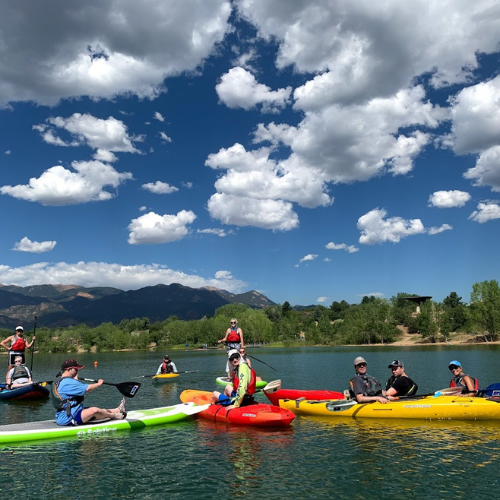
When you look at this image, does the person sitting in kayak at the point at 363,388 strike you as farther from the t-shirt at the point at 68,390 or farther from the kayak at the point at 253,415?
the t-shirt at the point at 68,390

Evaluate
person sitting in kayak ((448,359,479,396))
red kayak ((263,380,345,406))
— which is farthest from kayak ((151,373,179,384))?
person sitting in kayak ((448,359,479,396))

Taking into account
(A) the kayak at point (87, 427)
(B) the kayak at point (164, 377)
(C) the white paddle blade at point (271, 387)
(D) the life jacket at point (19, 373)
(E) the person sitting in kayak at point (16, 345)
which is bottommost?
(B) the kayak at point (164, 377)

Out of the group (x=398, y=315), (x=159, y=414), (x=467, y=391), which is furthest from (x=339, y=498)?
(x=398, y=315)

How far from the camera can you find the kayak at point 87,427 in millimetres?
13609

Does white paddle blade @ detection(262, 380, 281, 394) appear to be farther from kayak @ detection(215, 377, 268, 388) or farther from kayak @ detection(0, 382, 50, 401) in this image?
kayak @ detection(0, 382, 50, 401)

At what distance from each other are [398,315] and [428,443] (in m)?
141

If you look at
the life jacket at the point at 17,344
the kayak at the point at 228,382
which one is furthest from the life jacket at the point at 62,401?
the kayak at the point at 228,382

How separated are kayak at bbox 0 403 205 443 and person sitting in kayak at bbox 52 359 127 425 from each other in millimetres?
237

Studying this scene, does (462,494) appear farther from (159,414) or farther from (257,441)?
(159,414)

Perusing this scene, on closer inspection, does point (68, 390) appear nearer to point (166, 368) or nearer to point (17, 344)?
Result: point (17, 344)

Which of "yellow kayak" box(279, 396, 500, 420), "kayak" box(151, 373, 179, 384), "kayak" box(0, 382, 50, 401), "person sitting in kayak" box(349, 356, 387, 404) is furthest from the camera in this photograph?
"kayak" box(151, 373, 179, 384)

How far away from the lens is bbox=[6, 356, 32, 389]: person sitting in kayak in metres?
23.8

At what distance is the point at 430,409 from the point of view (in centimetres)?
1570

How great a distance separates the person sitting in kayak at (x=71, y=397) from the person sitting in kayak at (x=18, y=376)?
11353mm
